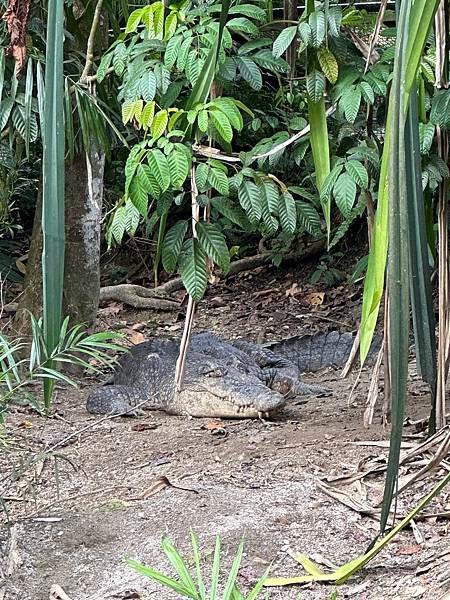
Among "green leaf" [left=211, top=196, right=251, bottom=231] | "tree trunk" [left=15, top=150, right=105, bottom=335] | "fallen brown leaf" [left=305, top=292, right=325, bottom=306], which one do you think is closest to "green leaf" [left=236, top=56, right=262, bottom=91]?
"green leaf" [left=211, top=196, right=251, bottom=231]

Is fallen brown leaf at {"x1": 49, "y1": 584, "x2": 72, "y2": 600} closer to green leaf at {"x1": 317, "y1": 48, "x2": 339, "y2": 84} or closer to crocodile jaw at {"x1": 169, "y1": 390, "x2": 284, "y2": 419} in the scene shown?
green leaf at {"x1": 317, "y1": 48, "x2": 339, "y2": 84}

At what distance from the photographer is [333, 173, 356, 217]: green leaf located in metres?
2.64

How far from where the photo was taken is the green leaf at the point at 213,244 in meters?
3.06

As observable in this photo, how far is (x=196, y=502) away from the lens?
261 cm

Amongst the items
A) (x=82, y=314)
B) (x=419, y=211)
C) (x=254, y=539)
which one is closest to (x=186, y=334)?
(x=254, y=539)

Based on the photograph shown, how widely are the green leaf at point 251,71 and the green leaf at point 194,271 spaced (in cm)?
59

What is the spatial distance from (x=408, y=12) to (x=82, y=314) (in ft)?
12.2

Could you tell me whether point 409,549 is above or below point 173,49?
below

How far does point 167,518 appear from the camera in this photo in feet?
8.18

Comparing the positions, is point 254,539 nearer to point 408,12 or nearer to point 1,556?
point 1,556

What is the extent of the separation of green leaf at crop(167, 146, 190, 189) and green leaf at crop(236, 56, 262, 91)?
42cm

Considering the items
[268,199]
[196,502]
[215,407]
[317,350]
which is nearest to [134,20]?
[268,199]

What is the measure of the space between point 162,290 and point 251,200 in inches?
152

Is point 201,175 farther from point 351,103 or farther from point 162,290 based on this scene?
point 162,290
